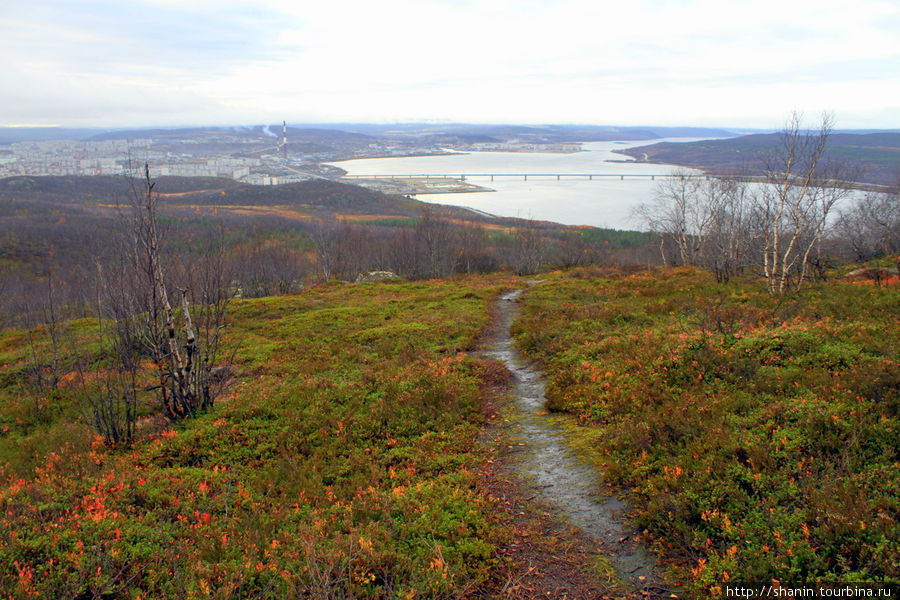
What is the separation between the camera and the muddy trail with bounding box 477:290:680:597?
206 inches

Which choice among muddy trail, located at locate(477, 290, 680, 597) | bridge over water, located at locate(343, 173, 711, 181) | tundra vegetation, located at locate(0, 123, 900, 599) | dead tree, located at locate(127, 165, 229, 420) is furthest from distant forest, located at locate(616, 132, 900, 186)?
dead tree, located at locate(127, 165, 229, 420)

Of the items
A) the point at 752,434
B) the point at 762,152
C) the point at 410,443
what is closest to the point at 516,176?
the point at 762,152

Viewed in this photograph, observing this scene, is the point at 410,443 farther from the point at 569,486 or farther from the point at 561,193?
the point at 561,193

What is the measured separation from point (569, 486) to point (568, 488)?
2.1 inches

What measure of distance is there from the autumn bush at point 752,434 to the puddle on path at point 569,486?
11.3 inches

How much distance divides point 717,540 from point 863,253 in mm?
40666

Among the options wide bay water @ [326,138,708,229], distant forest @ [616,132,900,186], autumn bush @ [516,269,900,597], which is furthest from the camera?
wide bay water @ [326,138,708,229]

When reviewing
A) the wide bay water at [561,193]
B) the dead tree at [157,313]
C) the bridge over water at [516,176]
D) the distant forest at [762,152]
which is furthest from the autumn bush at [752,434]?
the bridge over water at [516,176]

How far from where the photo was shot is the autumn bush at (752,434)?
465 centimetres

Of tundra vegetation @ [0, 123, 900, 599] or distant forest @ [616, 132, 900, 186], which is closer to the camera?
tundra vegetation @ [0, 123, 900, 599]

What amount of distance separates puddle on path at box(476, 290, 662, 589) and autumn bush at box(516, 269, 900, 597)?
29 cm

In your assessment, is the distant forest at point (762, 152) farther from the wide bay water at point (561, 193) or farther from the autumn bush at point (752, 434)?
Answer: the autumn bush at point (752, 434)

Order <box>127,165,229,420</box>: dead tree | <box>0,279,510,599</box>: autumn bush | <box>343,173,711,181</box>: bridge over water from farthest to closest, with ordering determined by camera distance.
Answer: <box>343,173,711,181</box>: bridge over water < <box>127,165,229,420</box>: dead tree < <box>0,279,510,599</box>: autumn bush

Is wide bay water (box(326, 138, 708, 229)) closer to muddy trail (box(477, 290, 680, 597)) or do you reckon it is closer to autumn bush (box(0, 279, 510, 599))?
muddy trail (box(477, 290, 680, 597))
